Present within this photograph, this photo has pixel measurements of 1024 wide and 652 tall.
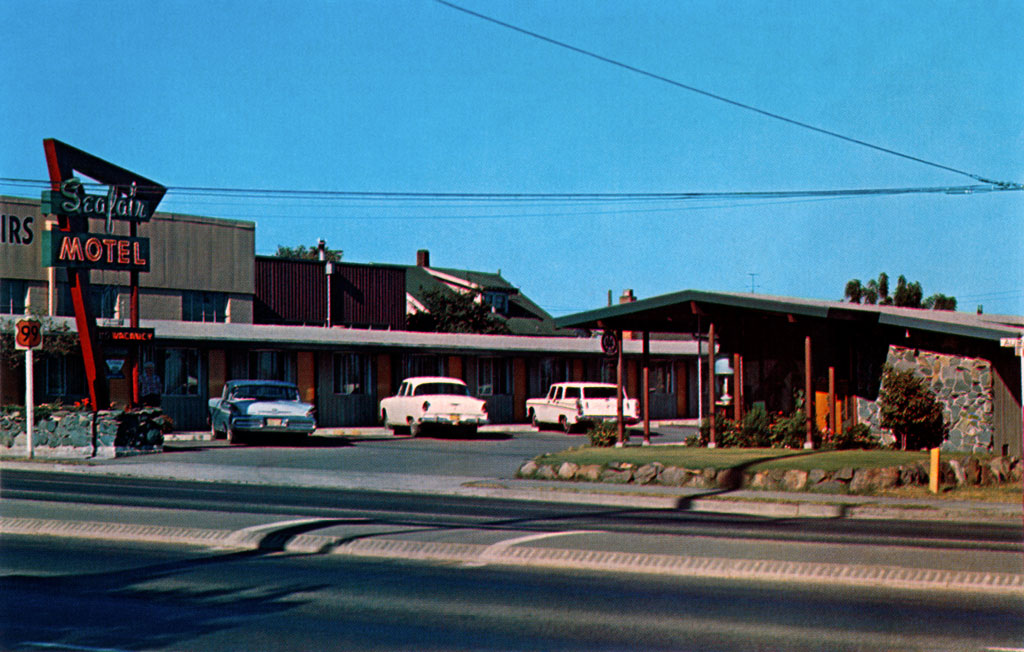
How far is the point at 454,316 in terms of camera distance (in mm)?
65750

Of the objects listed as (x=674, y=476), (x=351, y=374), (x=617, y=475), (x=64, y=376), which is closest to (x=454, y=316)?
(x=351, y=374)

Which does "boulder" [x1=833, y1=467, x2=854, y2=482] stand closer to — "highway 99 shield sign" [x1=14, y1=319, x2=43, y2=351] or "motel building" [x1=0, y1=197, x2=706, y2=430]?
"motel building" [x1=0, y1=197, x2=706, y2=430]

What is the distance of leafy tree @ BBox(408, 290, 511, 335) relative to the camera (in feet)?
215

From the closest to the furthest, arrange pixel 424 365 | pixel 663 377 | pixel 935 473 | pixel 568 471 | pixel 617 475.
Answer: pixel 935 473, pixel 617 475, pixel 568 471, pixel 424 365, pixel 663 377

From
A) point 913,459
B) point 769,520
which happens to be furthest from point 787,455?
point 769,520

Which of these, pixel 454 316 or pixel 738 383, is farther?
pixel 454 316

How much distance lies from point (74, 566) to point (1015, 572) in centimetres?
873

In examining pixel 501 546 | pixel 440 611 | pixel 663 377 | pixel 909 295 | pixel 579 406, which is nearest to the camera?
pixel 440 611

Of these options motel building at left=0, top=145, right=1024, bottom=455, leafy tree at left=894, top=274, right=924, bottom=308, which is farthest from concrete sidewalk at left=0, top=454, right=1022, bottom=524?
leafy tree at left=894, top=274, right=924, bottom=308

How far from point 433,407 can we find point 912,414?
51.5 feet

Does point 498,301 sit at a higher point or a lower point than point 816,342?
higher

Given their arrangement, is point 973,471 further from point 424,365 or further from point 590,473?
point 424,365

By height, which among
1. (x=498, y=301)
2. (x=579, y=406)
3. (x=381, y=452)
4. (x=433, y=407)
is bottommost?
(x=381, y=452)

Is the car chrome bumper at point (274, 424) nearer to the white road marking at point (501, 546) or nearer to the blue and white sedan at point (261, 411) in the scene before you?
the blue and white sedan at point (261, 411)
